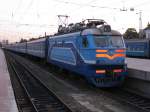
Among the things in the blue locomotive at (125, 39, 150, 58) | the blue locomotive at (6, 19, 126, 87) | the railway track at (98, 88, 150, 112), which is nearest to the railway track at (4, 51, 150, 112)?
the railway track at (98, 88, 150, 112)

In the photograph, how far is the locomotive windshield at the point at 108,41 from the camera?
15137 millimetres

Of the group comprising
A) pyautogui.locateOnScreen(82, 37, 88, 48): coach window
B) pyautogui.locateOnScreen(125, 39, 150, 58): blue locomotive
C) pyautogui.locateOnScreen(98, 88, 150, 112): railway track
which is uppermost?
pyautogui.locateOnScreen(82, 37, 88, 48): coach window

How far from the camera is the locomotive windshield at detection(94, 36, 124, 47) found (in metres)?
15.1

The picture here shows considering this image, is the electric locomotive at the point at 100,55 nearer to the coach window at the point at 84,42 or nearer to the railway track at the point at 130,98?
the coach window at the point at 84,42

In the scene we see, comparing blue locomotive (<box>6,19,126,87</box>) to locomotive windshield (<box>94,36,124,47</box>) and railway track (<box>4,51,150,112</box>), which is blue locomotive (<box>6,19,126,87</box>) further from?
railway track (<box>4,51,150,112</box>)

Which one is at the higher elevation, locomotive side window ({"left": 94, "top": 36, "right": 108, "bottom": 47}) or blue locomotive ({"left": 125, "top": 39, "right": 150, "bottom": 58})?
locomotive side window ({"left": 94, "top": 36, "right": 108, "bottom": 47})

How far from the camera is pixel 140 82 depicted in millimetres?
14930

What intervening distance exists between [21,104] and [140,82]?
5.75 metres

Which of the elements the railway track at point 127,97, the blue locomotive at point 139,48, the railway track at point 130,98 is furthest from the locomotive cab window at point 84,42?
the blue locomotive at point 139,48

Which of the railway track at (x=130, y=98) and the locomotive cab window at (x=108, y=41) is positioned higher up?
the locomotive cab window at (x=108, y=41)

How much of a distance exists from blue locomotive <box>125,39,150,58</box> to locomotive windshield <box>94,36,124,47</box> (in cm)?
1997

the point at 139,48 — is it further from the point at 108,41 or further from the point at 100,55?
the point at 100,55

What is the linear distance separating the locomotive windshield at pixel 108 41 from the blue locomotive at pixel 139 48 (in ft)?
65.5

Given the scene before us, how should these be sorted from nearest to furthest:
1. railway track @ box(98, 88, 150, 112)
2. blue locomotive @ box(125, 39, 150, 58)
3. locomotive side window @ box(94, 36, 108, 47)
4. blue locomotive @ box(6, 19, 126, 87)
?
railway track @ box(98, 88, 150, 112) → blue locomotive @ box(6, 19, 126, 87) → locomotive side window @ box(94, 36, 108, 47) → blue locomotive @ box(125, 39, 150, 58)
